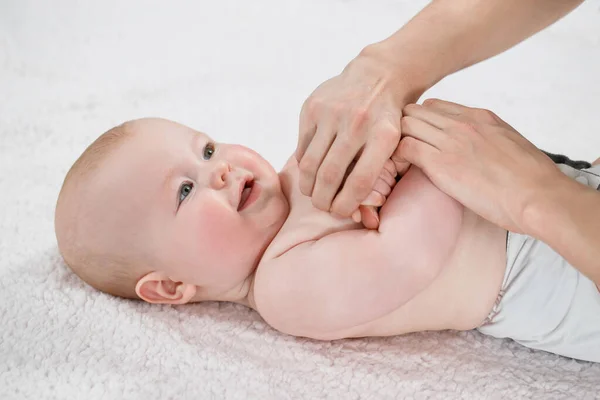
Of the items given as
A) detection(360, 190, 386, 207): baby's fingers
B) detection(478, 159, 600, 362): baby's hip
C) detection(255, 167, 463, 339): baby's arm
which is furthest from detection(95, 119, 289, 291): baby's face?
detection(478, 159, 600, 362): baby's hip

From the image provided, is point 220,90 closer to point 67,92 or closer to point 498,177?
point 67,92

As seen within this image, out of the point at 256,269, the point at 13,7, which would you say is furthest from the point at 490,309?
the point at 13,7

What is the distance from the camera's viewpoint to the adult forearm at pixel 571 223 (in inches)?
33.8

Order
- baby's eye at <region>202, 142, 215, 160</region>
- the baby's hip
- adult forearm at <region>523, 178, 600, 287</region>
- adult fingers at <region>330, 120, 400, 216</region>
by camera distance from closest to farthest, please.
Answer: adult forearm at <region>523, 178, 600, 287</region>, adult fingers at <region>330, 120, 400, 216</region>, the baby's hip, baby's eye at <region>202, 142, 215, 160</region>

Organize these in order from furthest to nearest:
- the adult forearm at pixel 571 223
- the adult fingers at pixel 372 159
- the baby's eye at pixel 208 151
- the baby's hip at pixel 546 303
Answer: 1. the baby's eye at pixel 208 151
2. the baby's hip at pixel 546 303
3. the adult fingers at pixel 372 159
4. the adult forearm at pixel 571 223

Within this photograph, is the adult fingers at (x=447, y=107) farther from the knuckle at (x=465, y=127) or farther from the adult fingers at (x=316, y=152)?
the adult fingers at (x=316, y=152)

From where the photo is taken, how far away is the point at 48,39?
6.49 ft

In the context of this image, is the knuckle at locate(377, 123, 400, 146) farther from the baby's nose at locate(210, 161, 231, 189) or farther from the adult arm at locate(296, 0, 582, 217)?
the baby's nose at locate(210, 161, 231, 189)

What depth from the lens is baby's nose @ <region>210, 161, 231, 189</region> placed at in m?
1.14

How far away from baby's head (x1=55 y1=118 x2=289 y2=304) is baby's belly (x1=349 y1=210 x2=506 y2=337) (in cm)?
27

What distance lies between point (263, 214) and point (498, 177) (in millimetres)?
424

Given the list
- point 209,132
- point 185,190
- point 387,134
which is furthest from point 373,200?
point 209,132

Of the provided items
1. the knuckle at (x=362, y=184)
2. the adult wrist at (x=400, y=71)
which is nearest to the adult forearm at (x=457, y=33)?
the adult wrist at (x=400, y=71)

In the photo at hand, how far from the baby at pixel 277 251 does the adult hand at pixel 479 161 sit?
0.17 ft
